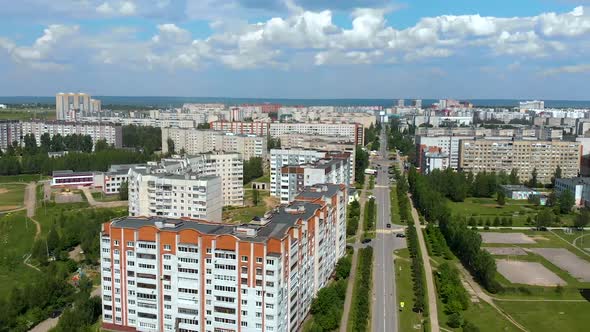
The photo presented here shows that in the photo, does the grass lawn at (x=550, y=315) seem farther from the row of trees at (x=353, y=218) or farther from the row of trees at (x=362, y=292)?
the row of trees at (x=353, y=218)

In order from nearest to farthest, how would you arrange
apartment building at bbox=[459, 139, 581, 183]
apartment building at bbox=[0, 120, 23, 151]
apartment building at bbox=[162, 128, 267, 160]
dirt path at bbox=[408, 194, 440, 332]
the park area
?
dirt path at bbox=[408, 194, 440, 332]
the park area
apartment building at bbox=[459, 139, 581, 183]
apartment building at bbox=[162, 128, 267, 160]
apartment building at bbox=[0, 120, 23, 151]

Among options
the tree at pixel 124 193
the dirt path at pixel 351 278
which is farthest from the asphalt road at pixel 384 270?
the tree at pixel 124 193

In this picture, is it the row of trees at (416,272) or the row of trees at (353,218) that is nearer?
→ the row of trees at (416,272)

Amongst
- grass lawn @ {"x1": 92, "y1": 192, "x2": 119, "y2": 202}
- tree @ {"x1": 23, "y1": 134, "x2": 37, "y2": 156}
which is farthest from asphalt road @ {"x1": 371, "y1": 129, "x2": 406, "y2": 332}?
tree @ {"x1": 23, "y1": 134, "x2": 37, "y2": 156}

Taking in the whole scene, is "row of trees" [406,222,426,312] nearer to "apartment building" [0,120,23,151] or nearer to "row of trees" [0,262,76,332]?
"row of trees" [0,262,76,332]

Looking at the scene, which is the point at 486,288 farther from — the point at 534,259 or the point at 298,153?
the point at 298,153

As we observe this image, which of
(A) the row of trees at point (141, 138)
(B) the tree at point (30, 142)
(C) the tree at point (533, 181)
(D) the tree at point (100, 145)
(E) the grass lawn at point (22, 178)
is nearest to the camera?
(C) the tree at point (533, 181)

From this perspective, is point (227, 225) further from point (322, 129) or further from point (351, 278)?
point (322, 129)
